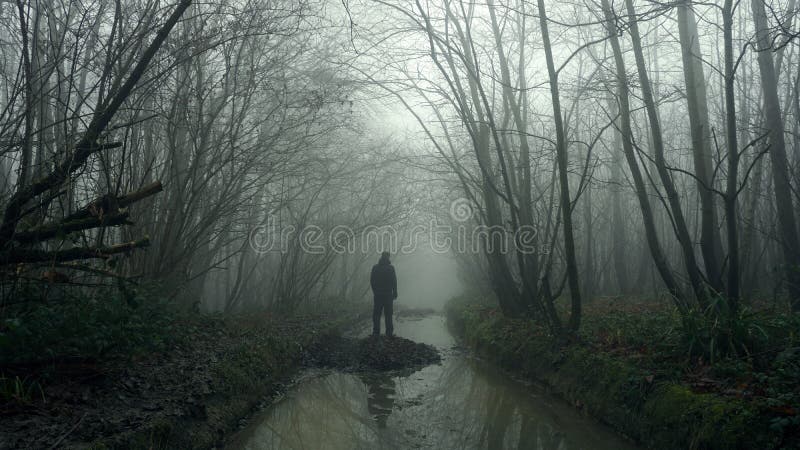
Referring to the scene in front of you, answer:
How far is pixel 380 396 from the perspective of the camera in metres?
7.48

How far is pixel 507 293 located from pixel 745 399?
7232mm

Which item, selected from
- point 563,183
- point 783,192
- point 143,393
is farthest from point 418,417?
point 783,192

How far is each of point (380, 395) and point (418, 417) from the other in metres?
1.32

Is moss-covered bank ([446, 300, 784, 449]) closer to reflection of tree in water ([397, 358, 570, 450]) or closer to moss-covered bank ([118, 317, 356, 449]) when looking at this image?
reflection of tree in water ([397, 358, 570, 450])

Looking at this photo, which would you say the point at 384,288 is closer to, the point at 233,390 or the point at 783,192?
the point at 233,390

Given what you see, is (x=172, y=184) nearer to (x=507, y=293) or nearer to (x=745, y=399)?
(x=507, y=293)

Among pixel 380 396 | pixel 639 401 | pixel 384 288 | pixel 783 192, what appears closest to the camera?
pixel 639 401

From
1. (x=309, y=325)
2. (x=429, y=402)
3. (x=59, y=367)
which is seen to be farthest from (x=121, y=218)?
(x=309, y=325)

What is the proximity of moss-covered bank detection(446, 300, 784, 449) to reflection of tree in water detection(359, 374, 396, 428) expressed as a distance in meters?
2.27

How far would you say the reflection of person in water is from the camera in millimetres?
6472

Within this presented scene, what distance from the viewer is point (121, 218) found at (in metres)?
4.68

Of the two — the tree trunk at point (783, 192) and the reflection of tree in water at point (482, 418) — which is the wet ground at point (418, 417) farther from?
the tree trunk at point (783, 192)

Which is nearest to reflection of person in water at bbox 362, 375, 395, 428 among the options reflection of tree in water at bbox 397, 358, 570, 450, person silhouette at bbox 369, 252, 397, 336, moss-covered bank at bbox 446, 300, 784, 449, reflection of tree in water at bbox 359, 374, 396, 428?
reflection of tree in water at bbox 359, 374, 396, 428

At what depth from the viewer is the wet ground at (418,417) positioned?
541 centimetres
